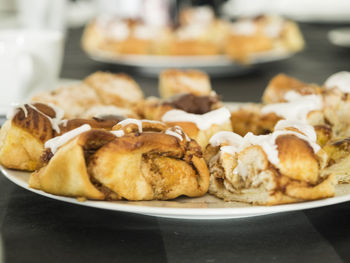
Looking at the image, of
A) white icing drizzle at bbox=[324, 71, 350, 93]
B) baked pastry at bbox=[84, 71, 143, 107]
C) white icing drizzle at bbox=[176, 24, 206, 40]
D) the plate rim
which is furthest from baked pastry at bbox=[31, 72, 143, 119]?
white icing drizzle at bbox=[176, 24, 206, 40]

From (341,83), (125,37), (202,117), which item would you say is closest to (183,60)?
(125,37)

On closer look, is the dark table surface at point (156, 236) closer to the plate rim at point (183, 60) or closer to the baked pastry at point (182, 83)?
the baked pastry at point (182, 83)

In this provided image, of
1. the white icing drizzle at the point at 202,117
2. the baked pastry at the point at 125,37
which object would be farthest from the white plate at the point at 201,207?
the baked pastry at the point at 125,37

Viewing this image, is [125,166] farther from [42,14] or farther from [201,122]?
[42,14]

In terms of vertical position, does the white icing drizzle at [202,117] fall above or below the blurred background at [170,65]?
above

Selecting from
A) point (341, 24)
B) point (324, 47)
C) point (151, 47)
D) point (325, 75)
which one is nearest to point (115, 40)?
point (151, 47)

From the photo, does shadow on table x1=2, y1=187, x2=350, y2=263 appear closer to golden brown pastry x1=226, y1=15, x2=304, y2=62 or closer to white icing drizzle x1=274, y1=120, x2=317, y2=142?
white icing drizzle x1=274, y1=120, x2=317, y2=142

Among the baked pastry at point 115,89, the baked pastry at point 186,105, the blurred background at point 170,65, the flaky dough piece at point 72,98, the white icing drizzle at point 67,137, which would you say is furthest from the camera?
the blurred background at point 170,65
